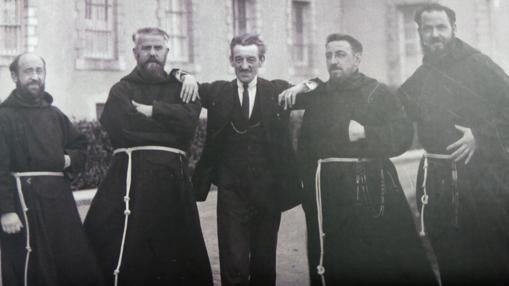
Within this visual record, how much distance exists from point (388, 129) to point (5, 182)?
2.43 metres

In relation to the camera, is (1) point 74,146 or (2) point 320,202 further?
(1) point 74,146

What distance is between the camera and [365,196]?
427 centimetres

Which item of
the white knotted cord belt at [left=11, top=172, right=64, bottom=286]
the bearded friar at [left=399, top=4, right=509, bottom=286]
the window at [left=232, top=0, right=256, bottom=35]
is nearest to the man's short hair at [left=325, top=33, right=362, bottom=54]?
the bearded friar at [left=399, top=4, right=509, bottom=286]

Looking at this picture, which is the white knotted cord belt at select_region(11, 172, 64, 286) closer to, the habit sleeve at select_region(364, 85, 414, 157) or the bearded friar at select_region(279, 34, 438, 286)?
the bearded friar at select_region(279, 34, 438, 286)

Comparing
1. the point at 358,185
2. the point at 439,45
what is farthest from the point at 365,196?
the point at 439,45

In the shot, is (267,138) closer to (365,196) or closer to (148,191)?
(365,196)

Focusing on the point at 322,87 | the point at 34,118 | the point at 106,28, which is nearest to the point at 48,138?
A: the point at 34,118

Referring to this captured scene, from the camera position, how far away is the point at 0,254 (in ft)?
15.8

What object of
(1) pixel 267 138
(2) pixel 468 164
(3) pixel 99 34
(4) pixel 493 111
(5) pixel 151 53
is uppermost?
(3) pixel 99 34

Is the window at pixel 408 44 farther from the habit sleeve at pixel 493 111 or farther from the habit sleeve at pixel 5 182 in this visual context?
the habit sleeve at pixel 5 182

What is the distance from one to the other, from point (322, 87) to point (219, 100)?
27.8 inches

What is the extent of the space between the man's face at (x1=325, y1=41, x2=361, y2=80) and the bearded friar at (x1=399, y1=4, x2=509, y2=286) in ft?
1.46

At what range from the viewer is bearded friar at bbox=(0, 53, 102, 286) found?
435cm

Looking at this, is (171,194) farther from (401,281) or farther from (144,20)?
(144,20)
